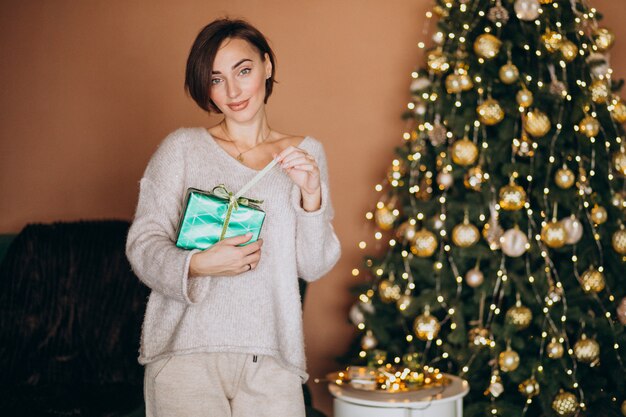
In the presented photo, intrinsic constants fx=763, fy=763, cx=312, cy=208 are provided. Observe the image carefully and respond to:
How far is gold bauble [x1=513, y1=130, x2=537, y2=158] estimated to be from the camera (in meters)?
2.66

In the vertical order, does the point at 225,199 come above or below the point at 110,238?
above

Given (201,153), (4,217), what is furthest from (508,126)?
(4,217)

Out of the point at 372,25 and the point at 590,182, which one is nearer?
the point at 590,182

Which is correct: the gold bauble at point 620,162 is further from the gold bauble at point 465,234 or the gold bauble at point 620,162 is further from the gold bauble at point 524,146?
the gold bauble at point 465,234

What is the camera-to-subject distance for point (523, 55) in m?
2.73

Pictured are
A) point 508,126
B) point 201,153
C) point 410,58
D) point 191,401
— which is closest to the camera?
point 191,401

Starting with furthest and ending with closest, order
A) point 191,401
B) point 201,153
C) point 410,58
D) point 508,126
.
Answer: point 410,58 < point 508,126 < point 201,153 < point 191,401

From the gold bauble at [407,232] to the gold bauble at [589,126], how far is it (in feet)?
2.23

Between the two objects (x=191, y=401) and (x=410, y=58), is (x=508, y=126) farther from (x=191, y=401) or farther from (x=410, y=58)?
(x=191, y=401)

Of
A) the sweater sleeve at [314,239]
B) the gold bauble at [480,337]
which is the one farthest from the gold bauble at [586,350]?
the sweater sleeve at [314,239]

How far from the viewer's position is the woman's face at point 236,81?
1.72 m

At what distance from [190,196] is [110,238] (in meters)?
1.36

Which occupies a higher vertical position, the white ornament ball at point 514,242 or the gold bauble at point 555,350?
the white ornament ball at point 514,242

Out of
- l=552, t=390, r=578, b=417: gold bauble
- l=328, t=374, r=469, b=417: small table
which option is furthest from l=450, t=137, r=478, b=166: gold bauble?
l=552, t=390, r=578, b=417: gold bauble
